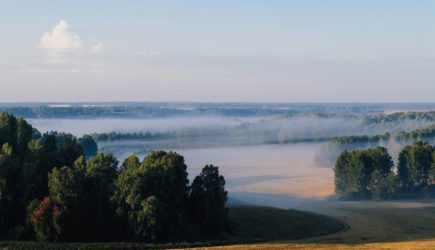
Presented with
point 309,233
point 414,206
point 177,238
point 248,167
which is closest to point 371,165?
point 414,206

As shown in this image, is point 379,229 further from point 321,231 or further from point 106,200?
→ point 106,200

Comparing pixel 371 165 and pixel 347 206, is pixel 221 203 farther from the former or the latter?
pixel 371 165

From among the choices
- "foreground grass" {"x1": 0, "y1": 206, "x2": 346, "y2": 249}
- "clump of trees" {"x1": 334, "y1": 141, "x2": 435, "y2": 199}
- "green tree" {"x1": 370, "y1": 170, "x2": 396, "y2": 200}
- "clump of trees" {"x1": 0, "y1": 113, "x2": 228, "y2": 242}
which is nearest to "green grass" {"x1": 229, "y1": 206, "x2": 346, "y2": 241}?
"foreground grass" {"x1": 0, "y1": 206, "x2": 346, "y2": 249}

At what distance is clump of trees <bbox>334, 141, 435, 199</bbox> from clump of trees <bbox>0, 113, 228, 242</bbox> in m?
71.0

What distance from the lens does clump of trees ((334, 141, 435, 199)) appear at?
138000 mm

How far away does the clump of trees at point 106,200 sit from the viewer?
67.4 meters

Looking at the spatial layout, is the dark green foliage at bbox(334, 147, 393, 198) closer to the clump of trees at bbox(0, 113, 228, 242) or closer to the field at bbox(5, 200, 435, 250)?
the field at bbox(5, 200, 435, 250)

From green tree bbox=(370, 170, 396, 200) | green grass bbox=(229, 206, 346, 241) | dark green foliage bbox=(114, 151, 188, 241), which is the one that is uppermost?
dark green foliage bbox=(114, 151, 188, 241)

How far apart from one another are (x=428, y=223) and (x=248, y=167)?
9883 cm

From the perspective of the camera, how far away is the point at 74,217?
6731 cm

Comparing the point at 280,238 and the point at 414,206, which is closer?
the point at 280,238

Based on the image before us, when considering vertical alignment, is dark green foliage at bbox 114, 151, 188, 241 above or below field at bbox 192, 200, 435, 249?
above

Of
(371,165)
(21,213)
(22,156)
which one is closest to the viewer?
(21,213)

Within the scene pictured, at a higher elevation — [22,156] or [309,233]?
[22,156]
